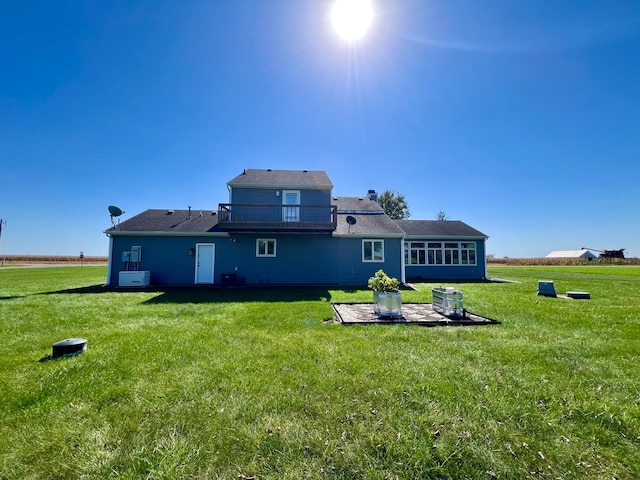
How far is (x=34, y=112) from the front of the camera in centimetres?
1259

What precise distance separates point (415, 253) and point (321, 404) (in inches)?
706

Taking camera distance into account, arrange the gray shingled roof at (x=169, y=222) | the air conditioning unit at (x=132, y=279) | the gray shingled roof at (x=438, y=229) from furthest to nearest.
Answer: the gray shingled roof at (x=438, y=229), the gray shingled roof at (x=169, y=222), the air conditioning unit at (x=132, y=279)

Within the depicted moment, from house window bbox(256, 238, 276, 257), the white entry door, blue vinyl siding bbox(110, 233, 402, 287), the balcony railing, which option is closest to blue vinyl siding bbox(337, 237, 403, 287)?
blue vinyl siding bbox(110, 233, 402, 287)

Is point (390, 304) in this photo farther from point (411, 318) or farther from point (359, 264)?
point (359, 264)

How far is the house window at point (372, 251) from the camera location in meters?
15.4

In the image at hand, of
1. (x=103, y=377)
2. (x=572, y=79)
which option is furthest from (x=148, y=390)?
(x=572, y=79)

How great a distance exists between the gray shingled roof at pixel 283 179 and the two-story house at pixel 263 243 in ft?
0.20

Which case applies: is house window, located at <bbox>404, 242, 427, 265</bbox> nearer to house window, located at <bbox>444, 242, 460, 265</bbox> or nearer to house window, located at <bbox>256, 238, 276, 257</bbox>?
house window, located at <bbox>444, 242, 460, 265</bbox>

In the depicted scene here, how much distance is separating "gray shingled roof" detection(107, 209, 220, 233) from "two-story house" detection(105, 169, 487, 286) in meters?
0.05

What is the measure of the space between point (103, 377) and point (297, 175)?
15.2m

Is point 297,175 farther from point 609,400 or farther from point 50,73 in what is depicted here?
point 609,400

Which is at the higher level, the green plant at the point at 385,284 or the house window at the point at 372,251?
the house window at the point at 372,251

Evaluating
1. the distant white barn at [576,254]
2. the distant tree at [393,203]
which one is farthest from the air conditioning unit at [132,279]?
the distant white barn at [576,254]

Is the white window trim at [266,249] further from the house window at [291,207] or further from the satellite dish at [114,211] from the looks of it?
the satellite dish at [114,211]
